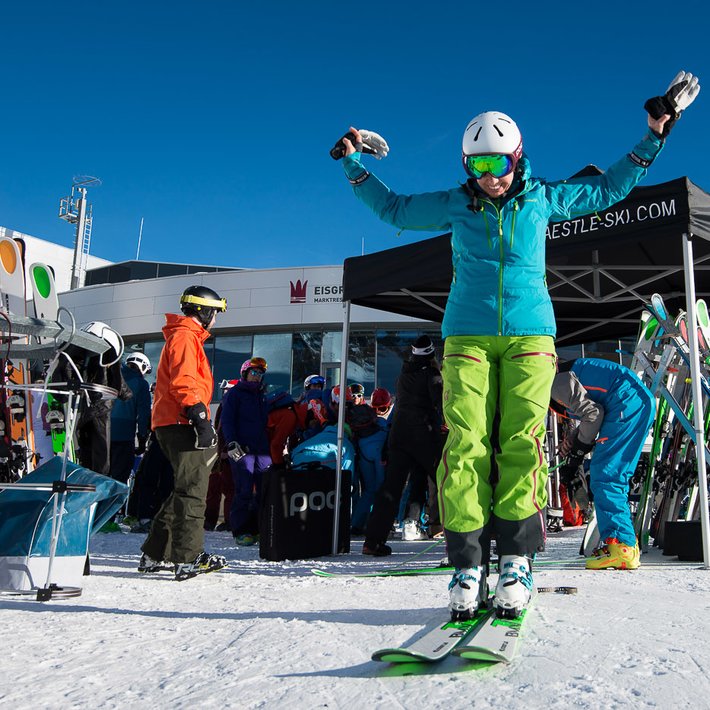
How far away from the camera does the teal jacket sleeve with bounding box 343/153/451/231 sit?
297 centimetres

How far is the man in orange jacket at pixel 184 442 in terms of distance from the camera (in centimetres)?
407

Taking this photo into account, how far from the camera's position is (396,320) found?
19641mm

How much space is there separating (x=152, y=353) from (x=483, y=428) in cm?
2135

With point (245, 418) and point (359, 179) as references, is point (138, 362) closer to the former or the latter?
point (245, 418)

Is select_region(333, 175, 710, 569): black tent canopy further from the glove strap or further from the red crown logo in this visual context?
the red crown logo

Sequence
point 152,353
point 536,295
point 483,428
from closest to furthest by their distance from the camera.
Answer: point 483,428 < point 536,295 < point 152,353

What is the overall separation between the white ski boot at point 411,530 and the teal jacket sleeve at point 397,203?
441 cm

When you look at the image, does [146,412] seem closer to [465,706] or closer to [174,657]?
[174,657]

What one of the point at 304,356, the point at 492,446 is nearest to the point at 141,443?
the point at 492,446

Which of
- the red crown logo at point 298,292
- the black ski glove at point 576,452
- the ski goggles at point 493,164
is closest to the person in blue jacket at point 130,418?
the black ski glove at point 576,452

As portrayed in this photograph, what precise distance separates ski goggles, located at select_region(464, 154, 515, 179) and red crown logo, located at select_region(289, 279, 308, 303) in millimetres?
18312

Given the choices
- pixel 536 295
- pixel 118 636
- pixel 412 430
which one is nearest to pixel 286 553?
pixel 412 430

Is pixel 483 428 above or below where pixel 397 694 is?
above

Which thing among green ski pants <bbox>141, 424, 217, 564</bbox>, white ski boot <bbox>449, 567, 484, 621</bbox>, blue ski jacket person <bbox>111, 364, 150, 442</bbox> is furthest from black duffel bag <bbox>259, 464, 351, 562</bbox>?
white ski boot <bbox>449, 567, 484, 621</bbox>
